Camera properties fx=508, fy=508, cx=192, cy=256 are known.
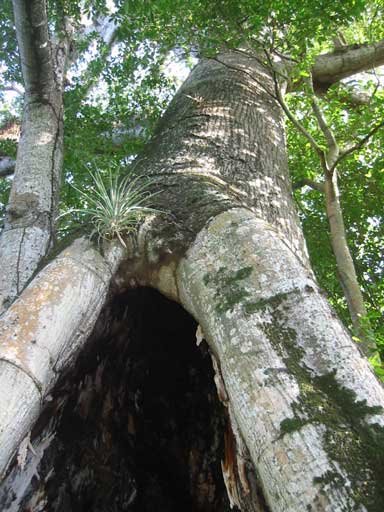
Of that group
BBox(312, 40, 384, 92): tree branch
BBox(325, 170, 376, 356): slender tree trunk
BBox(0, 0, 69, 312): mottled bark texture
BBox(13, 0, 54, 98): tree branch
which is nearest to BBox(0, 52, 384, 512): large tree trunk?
BBox(0, 0, 69, 312): mottled bark texture

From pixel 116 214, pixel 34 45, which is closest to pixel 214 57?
pixel 34 45

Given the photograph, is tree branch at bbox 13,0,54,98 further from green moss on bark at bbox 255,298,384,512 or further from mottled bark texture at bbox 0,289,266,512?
green moss on bark at bbox 255,298,384,512

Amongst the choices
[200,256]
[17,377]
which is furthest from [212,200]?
[17,377]

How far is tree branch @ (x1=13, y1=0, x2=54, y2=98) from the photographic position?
2811 millimetres

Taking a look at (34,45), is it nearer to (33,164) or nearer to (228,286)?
(33,164)

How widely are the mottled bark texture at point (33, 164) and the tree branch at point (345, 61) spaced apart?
354 centimetres

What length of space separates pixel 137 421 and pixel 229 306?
34.5 inches

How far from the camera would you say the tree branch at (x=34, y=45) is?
2811 millimetres

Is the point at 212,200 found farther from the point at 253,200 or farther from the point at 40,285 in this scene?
the point at 40,285

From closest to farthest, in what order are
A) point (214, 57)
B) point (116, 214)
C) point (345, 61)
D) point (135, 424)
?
1. point (116, 214)
2. point (135, 424)
3. point (214, 57)
4. point (345, 61)

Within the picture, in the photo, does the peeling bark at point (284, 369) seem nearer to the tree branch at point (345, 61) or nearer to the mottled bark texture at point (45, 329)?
the mottled bark texture at point (45, 329)

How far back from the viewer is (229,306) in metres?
1.64

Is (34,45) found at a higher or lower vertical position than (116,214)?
higher

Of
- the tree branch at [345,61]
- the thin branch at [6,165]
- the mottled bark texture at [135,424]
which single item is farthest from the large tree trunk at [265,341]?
the tree branch at [345,61]
